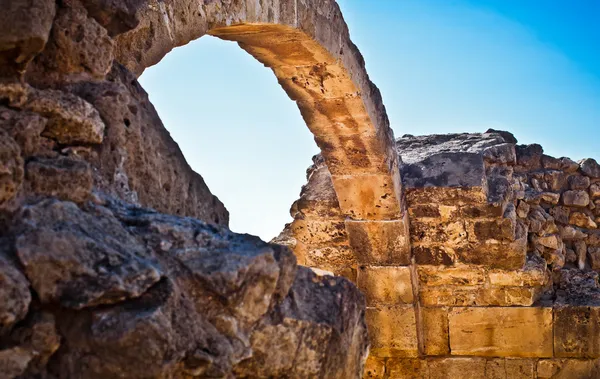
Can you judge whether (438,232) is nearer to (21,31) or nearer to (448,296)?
(448,296)

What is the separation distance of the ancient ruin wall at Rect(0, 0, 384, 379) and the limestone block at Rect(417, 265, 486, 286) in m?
3.94

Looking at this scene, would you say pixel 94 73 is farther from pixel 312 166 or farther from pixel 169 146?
pixel 312 166

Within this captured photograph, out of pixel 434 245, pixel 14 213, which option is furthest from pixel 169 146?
pixel 434 245

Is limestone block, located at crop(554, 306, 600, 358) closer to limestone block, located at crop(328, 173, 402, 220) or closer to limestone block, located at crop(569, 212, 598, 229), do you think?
limestone block, located at crop(569, 212, 598, 229)

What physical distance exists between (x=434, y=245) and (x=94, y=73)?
173 inches

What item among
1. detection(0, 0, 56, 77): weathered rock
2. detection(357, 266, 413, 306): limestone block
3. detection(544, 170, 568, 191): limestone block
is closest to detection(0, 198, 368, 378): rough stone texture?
detection(0, 0, 56, 77): weathered rock

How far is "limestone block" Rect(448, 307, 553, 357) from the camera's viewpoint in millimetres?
5672

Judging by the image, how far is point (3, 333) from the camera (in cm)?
124

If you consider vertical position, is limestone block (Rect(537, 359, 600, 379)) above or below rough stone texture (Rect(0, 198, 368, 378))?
below

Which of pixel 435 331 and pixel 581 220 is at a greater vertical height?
pixel 581 220

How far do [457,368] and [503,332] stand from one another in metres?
0.47

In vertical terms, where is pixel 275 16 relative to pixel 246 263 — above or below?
above

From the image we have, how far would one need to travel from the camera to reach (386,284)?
18.8 feet

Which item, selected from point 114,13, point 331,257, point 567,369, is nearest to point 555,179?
point 567,369
